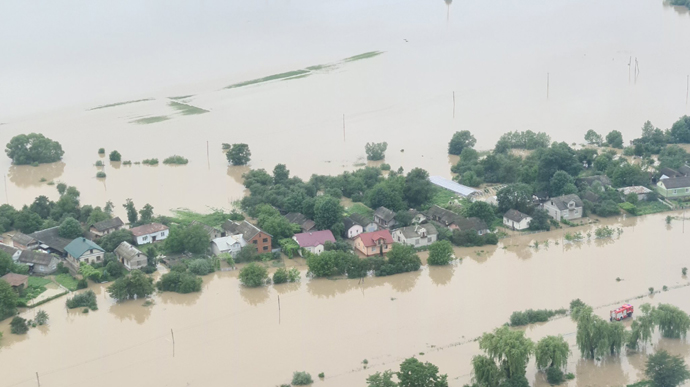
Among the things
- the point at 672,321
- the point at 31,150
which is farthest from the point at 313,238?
the point at 31,150

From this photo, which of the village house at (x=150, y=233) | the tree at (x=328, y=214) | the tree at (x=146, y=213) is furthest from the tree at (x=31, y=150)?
the tree at (x=328, y=214)

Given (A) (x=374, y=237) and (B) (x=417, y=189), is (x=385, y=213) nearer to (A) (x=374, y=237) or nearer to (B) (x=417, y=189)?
(B) (x=417, y=189)

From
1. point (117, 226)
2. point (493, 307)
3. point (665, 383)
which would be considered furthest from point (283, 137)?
point (665, 383)

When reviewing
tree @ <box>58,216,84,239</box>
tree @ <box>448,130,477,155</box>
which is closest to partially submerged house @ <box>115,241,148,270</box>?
tree @ <box>58,216,84,239</box>

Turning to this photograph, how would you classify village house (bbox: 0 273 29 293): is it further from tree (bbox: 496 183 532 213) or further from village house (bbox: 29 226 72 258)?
tree (bbox: 496 183 532 213)

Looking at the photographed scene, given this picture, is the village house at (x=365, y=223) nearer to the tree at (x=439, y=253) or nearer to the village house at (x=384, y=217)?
the village house at (x=384, y=217)

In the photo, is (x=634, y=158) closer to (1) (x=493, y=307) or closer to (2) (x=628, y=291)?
(2) (x=628, y=291)

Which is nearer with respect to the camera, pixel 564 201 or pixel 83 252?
pixel 83 252
